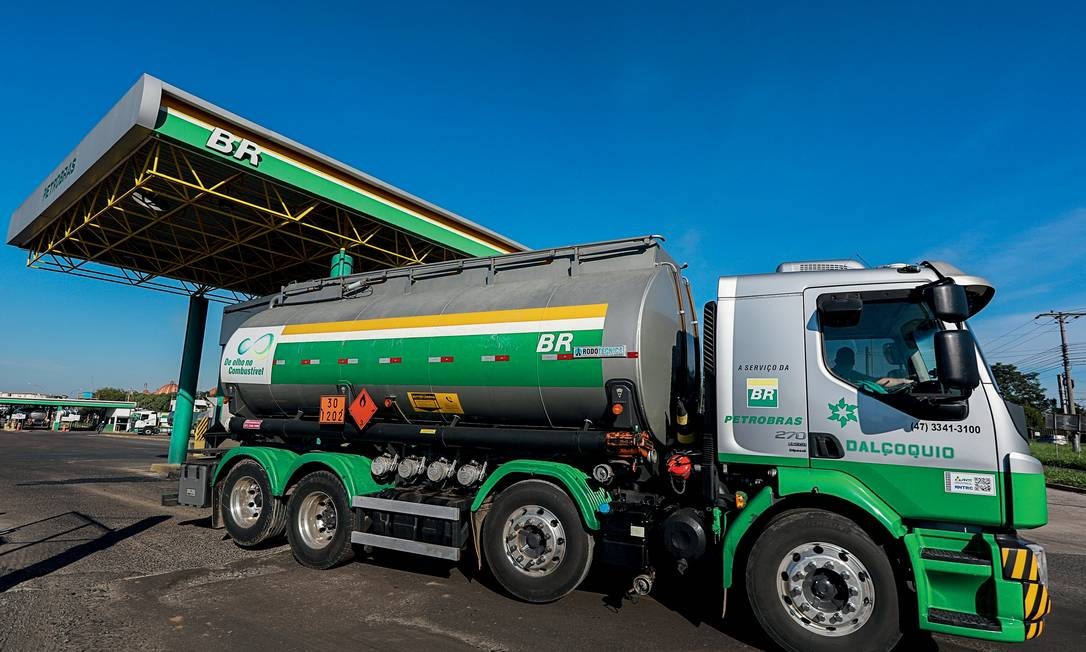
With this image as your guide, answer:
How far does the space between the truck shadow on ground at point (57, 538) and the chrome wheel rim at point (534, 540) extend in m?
5.04

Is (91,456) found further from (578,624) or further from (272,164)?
(578,624)

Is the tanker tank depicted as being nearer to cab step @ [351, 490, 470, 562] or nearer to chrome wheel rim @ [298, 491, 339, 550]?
cab step @ [351, 490, 470, 562]

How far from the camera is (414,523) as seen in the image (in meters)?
6.36

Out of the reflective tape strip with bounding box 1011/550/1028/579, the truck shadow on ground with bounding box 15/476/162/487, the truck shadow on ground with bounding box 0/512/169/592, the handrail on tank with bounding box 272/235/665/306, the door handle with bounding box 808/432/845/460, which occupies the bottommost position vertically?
the truck shadow on ground with bounding box 15/476/162/487

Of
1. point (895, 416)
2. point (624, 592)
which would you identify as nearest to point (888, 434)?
point (895, 416)

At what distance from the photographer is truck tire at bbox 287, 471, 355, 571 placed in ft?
22.6

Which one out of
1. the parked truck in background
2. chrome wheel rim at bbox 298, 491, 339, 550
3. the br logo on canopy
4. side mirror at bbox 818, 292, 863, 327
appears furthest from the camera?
the parked truck in background

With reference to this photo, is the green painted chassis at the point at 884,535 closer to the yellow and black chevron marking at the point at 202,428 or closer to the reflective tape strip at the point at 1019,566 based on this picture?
the reflective tape strip at the point at 1019,566

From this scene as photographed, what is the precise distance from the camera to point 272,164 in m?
12.3

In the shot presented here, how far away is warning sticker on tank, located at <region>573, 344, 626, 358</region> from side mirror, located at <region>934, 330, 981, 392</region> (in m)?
2.46

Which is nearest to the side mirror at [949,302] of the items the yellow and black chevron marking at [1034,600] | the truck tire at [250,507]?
the yellow and black chevron marking at [1034,600]

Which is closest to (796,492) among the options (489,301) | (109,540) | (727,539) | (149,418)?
(727,539)

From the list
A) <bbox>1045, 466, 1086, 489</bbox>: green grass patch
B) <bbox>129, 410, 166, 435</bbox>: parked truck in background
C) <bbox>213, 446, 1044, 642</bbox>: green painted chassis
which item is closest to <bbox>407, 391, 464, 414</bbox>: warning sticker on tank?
<bbox>213, 446, 1044, 642</bbox>: green painted chassis

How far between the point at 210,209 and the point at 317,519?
9751 mm
